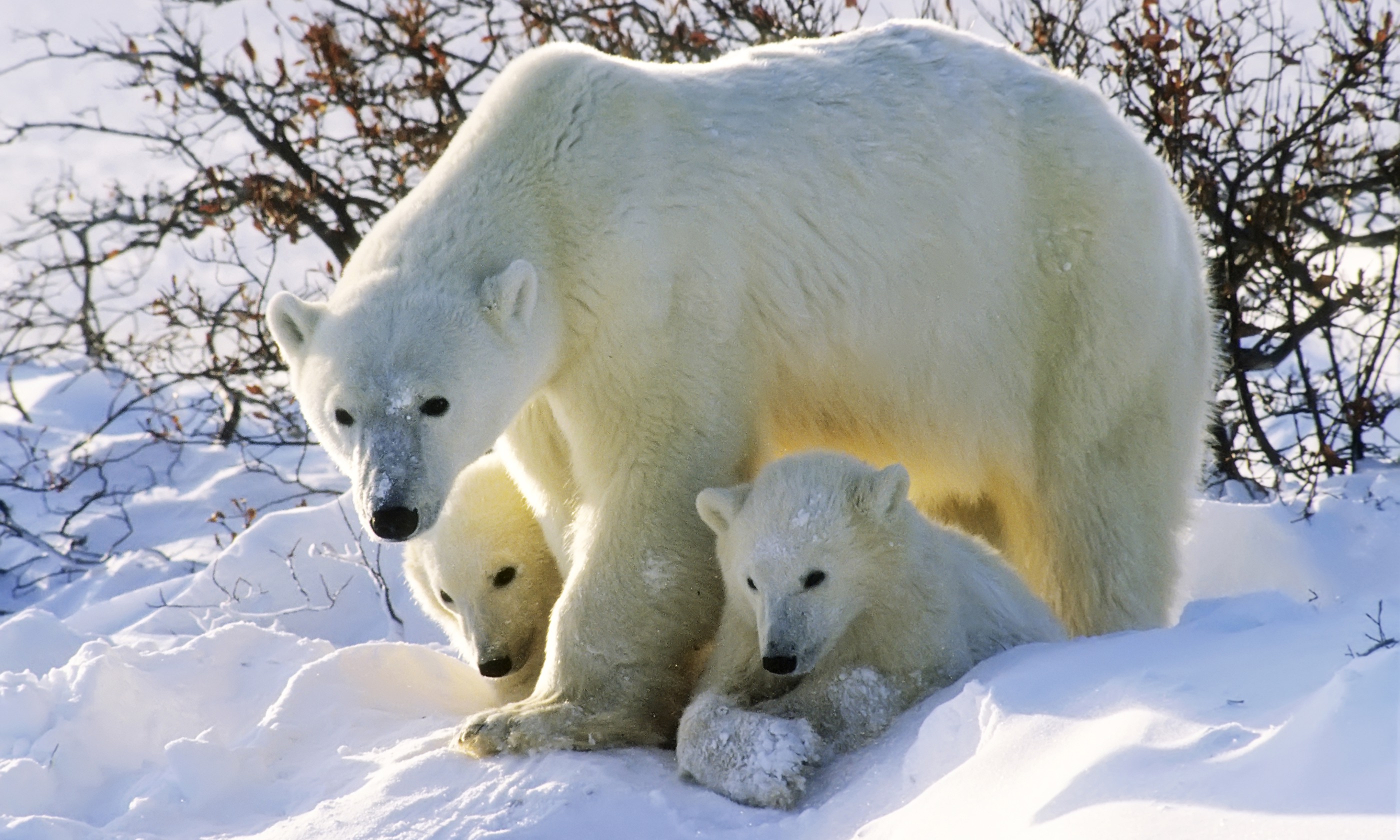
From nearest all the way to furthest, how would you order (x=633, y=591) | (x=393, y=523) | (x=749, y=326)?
1. (x=393, y=523)
2. (x=633, y=591)
3. (x=749, y=326)

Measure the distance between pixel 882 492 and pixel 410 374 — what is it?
1.16m

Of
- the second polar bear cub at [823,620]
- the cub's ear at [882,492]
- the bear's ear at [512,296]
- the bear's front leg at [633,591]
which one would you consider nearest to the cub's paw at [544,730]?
the bear's front leg at [633,591]

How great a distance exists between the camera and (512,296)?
10.8 feet

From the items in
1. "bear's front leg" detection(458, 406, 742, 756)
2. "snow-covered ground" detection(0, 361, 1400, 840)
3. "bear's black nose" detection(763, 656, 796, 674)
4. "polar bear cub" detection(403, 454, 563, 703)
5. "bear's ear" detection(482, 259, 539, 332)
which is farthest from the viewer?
"polar bear cub" detection(403, 454, 563, 703)

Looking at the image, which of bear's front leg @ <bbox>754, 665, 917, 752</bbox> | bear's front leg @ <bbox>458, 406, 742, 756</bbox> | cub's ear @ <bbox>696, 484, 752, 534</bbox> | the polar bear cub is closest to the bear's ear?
bear's front leg @ <bbox>458, 406, 742, 756</bbox>

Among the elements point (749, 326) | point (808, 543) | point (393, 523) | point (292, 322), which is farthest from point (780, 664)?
point (292, 322)

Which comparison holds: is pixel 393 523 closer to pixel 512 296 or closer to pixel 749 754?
pixel 512 296

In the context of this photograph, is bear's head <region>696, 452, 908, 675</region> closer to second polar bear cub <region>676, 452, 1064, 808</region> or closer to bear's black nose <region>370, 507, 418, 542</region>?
second polar bear cub <region>676, 452, 1064, 808</region>

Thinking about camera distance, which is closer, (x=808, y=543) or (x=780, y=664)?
(x=780, y=664)

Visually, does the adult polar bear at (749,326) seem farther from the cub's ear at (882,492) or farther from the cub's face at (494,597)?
the cub's ear at (882,492)

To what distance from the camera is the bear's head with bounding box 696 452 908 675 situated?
3188 mm

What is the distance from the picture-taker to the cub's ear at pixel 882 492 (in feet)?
10.9

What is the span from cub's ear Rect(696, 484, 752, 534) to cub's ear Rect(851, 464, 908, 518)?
28 centimetres

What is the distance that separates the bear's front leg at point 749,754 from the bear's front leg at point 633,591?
380 millimetres
